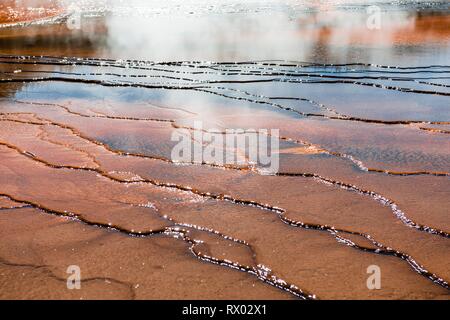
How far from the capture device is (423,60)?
27.1ft

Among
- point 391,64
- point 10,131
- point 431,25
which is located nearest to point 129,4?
point 431,25

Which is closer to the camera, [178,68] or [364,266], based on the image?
[364,266]

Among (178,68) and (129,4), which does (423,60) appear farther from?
(129,4)

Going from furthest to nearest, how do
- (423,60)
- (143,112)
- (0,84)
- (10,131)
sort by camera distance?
1. (423,60)
2. (0,84)
3. (143,112)
4. (10,131)

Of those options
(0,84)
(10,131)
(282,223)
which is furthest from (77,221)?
(0,84)

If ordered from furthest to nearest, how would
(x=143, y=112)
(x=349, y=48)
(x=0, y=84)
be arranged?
1. (x=349, y=48)
2. (x=0, y=84)
3. (x=143, y=112)

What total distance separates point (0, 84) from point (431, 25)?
35.7ft

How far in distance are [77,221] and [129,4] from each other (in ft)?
66.9

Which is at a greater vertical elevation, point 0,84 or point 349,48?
point 349,48

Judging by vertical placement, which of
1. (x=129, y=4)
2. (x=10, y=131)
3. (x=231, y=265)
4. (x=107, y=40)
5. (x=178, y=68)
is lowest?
(x=231, y=265)

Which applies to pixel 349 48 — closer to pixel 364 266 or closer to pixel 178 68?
pixel 178 68

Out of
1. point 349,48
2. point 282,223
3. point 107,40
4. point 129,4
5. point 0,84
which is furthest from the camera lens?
point 129,4

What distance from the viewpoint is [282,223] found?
290 centimetres

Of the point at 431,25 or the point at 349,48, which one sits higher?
the point at 431,25
